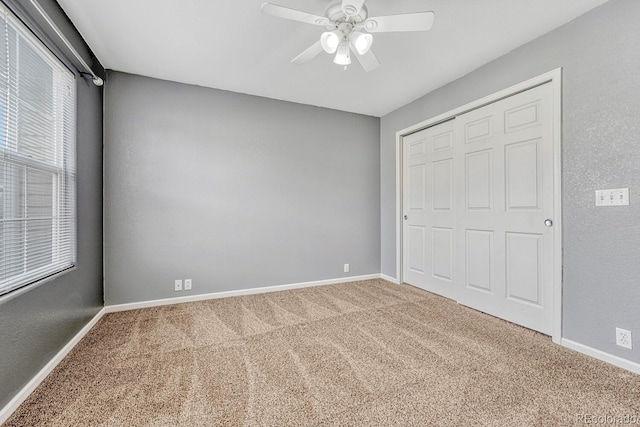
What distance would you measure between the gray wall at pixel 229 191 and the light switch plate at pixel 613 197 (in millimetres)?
2545

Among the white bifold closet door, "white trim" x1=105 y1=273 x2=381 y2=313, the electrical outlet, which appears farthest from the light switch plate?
"white trim" x1=105 y1=273 x2=381 y2=313

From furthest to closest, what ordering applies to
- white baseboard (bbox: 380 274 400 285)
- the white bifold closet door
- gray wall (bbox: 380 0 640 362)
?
white baseboard (bbox: 380 274 400 285), the white bifold closet door, gray wall (bbox: 380 0 640 362)

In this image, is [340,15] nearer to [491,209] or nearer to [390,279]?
[491,209]

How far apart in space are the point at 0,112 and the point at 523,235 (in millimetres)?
3722

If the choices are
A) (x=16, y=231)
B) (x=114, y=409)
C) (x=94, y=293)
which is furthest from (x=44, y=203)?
(x=114, y=409)

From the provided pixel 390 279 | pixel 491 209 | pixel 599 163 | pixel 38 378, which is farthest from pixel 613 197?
pixel 38 378

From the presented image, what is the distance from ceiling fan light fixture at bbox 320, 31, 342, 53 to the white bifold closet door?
71.9 inches

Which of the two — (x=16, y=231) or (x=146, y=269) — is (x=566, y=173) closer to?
(x=16, y=231)

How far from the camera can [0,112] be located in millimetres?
1389

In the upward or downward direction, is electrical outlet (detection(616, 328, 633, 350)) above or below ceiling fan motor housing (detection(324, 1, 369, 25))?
below

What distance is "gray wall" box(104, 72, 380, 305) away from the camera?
2.85 metres

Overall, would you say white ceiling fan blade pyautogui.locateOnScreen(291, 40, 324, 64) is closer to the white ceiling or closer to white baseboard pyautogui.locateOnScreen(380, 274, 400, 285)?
the white ceiling

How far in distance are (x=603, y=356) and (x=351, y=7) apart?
113 inches

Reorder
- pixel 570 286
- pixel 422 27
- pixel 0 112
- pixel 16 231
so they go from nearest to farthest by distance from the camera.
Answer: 1. pixel 0 112
2. pixel 16 231
3. pixel 422 27
4. pixel 570 286
